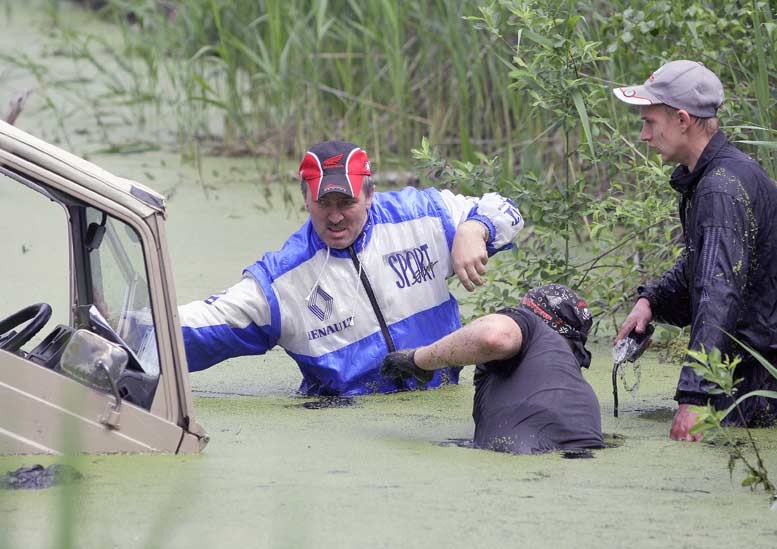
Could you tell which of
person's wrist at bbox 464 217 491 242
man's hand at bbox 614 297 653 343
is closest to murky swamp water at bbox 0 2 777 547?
man's hand at bbox 614 297 653 343

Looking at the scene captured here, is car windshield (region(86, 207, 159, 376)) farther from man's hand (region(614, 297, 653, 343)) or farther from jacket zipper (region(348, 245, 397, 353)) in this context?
man's hand (region(614, 297, 653, 343))

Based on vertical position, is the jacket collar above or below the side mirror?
above

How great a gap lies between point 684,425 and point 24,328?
1.85m

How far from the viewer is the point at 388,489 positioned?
3594 mm

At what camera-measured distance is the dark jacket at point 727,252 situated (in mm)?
4258

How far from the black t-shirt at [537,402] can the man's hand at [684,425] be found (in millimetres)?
261

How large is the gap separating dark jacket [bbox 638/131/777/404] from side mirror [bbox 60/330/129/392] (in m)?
1.61

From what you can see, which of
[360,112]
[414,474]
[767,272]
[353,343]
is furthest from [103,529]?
[360,112]

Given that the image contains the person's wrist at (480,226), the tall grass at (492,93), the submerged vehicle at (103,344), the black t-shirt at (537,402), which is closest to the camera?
the submerged vehicle at (103,344)

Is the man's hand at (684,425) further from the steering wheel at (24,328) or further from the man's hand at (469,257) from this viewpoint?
the steering wheel at (24,328)

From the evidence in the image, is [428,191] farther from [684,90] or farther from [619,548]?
[619,548]

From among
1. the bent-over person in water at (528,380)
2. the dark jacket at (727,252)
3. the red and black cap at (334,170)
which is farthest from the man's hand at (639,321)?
the red and black cap at (334,170)

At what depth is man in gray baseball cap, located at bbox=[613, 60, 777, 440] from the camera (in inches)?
168

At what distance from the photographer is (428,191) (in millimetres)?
5227
